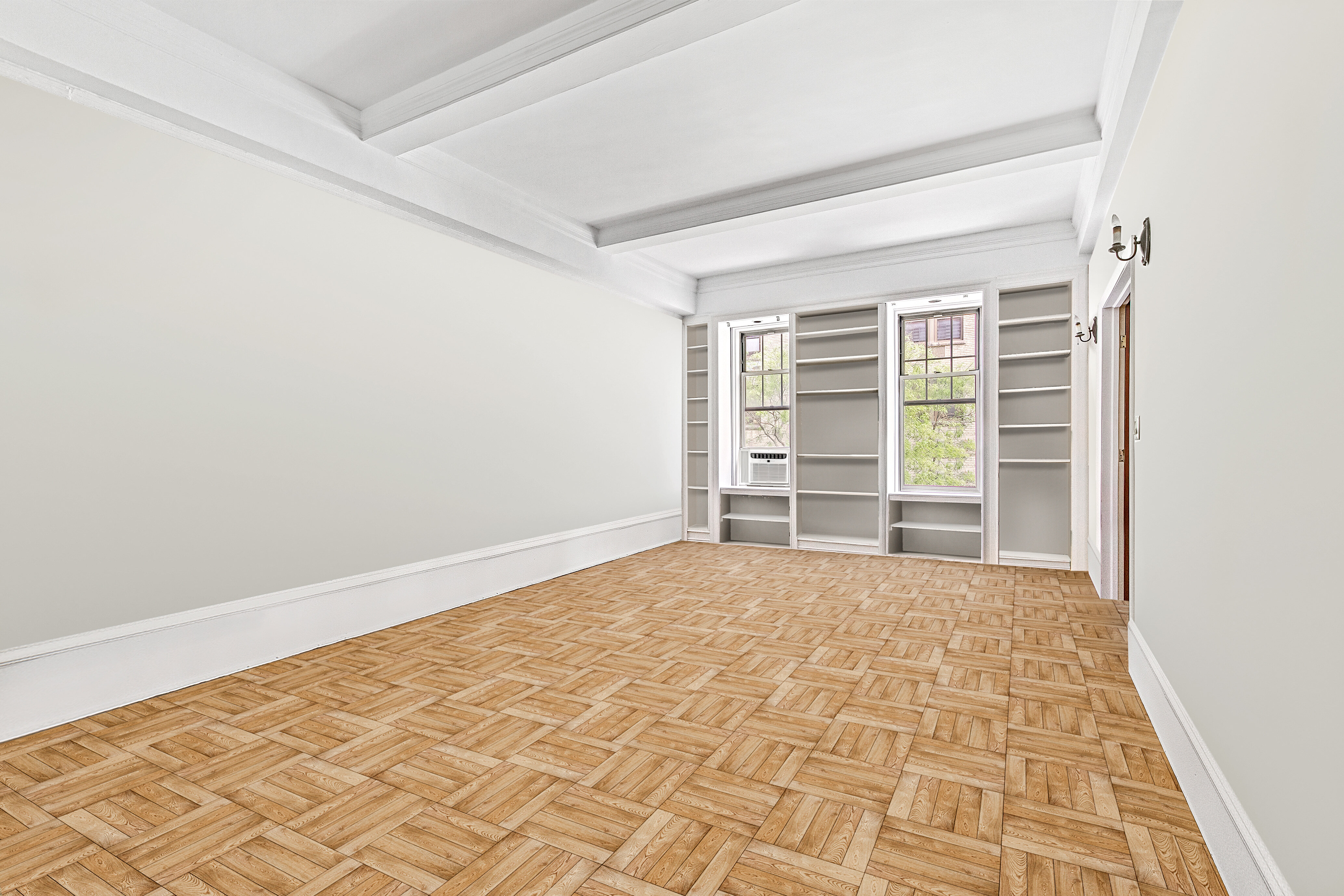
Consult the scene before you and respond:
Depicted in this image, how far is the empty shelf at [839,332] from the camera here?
19.4 ft

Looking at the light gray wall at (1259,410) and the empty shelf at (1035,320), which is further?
the empty shelf at (1035,320)

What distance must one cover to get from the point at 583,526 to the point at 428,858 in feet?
12.4

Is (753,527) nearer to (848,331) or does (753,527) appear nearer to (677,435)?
(677,435)

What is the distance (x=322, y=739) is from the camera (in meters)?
2.28

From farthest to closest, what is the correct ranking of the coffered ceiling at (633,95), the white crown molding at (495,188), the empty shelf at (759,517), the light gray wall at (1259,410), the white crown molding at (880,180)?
the empty shelf at (759,517)
the white crown molding at (495,188)
the white crown molding at (880,180)
the coffered ceiling at (633,95)
the light gray wall at (1259,410)

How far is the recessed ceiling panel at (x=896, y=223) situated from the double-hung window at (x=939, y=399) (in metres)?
0.82

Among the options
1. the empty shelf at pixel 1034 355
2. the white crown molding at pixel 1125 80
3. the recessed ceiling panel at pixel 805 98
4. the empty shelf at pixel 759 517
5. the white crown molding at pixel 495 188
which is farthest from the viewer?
the empty shelf at pixel 759 517

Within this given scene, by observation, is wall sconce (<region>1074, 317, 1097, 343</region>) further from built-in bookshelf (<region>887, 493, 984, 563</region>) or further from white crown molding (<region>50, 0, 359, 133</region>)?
white crown molding (<region>50, 0, 359, 133</region>)

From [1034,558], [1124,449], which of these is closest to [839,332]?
[1034,558]

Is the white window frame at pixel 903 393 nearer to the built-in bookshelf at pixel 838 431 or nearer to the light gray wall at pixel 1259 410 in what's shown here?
the built-in bookshelf at pixel 838 431

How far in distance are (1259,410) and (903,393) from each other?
4.62 meters

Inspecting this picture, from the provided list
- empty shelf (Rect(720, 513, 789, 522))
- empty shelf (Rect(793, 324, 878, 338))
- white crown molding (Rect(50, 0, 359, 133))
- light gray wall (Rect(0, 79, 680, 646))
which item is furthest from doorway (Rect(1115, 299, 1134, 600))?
white crown molding (Rect(50, 0, 359, 133))

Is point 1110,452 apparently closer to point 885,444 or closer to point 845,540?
point 885,444

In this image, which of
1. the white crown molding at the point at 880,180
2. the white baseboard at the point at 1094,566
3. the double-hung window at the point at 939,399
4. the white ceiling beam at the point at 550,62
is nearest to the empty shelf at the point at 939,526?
the double-hung window at the point at 939,399
